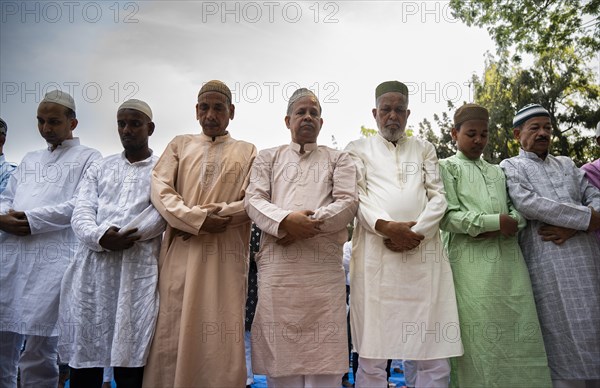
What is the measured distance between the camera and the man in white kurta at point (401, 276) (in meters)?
3.33

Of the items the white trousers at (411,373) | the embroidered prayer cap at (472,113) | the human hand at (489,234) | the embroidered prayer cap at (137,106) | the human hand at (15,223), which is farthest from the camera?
the white trousers at (411,373)

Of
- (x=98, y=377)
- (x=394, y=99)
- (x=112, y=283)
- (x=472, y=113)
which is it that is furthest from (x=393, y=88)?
(x=98, y=377)

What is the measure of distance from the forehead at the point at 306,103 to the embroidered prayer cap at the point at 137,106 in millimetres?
1307

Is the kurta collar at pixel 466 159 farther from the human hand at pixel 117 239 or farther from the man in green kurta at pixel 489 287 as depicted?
the human hand at pixel 117 239

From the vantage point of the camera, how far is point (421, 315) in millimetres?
3396

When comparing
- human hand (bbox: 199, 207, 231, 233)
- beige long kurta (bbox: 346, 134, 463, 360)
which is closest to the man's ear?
human hand (bbox: 199, 207, 231, 233)

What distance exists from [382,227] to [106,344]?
2.22 metres

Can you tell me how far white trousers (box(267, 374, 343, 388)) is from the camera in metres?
3.31

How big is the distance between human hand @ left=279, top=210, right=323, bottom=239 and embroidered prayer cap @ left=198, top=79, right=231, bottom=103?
1.39m

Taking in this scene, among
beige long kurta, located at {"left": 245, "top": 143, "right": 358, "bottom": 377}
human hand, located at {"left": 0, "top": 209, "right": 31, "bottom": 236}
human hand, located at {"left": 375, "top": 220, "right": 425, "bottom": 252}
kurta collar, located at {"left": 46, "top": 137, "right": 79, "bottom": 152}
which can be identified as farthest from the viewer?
kurta collar, located at {"left": 46, "top": 137, "right": 79, "bottom": 152}

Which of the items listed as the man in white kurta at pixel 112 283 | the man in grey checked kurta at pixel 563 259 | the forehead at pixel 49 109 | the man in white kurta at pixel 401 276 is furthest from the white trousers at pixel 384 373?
the forehead at pixel 49 109

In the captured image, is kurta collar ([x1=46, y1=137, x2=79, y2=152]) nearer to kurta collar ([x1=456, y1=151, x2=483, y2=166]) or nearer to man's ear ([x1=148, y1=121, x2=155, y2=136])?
man's ear ([x1=148, y1=121, x2=155, y2=136])

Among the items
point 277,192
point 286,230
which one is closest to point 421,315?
point 286,230

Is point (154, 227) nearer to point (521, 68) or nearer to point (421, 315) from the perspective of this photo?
point (421, 315)
